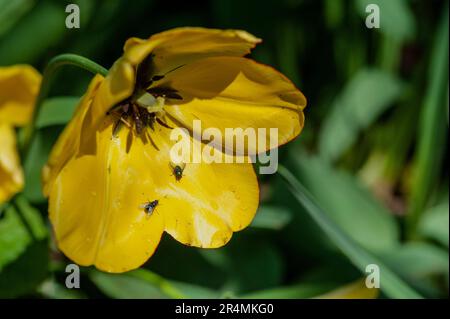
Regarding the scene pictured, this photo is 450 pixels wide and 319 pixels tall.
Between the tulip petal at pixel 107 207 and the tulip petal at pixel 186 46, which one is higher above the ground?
the tulip petal at pixel 186 46

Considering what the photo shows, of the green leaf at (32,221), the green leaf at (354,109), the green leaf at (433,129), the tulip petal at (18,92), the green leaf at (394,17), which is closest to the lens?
the green leaf at (32,221)

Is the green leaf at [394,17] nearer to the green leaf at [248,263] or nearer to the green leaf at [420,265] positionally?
the green leaf at [420,265]

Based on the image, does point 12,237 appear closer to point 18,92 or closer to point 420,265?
point 18,92

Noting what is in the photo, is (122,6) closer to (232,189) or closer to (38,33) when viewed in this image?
(38,33)

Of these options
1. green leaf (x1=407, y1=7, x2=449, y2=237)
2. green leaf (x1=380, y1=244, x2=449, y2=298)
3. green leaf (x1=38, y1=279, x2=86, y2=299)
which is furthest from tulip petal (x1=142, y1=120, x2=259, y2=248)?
green leaf (x1=407, y1=7, x2=449, y2=237)

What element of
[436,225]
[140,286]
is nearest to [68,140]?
[140,286]

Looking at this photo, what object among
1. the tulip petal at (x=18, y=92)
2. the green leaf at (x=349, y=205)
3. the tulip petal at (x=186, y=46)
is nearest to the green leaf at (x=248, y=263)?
the green leaf at (x=349, y=205)
